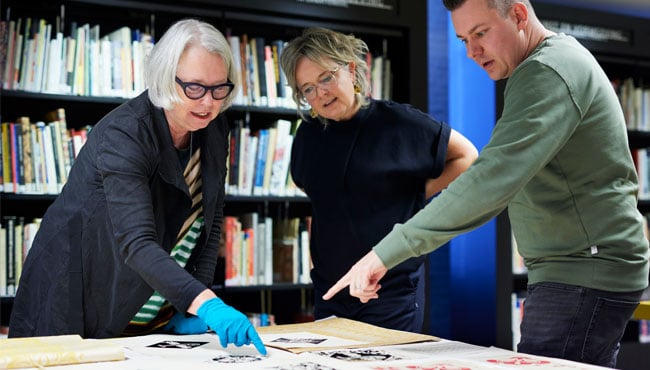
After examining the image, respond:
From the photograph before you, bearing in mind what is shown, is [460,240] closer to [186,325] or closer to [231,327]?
[186,325]

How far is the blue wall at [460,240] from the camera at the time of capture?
4414 mm

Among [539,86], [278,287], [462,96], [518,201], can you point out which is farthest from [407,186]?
[462,96]

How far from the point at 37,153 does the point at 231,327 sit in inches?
75.0

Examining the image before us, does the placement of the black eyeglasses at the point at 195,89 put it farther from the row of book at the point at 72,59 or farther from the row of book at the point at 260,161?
the row of book at the point at 260,161

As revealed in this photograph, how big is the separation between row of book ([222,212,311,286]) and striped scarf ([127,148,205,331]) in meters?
1.46

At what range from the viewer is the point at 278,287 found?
3.59m

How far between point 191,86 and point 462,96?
3.03 m

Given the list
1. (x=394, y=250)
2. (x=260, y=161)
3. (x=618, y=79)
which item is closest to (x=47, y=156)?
(x=260, y=161)

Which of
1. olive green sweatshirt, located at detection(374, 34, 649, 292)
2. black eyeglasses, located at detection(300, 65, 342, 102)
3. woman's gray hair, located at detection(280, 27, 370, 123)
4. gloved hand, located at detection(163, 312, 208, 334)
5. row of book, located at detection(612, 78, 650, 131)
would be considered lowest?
gloved hand, located at detection(163, 312, 208, 334)

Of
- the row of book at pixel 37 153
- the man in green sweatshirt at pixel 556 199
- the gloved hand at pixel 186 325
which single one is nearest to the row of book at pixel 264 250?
the row of book at pixel 37 153

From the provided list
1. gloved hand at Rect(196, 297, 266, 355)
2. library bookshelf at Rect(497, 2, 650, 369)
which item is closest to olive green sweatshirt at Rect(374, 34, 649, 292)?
gloved hand at Rect(196, 297, 266, 355)

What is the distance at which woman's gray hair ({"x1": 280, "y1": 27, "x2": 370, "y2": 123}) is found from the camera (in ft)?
7.31

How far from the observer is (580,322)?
1.56 meters

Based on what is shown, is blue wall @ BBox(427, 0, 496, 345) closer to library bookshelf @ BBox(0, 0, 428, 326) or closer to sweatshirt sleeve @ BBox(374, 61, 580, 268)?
library bookshelf @ BBox(0, 0, 428, 326)
